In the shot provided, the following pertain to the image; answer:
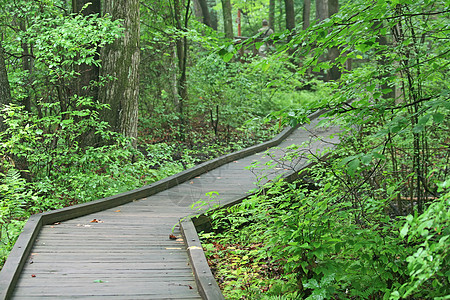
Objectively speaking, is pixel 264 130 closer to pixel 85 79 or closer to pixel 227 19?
pixel 227 19

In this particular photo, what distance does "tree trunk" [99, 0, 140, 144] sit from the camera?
9219 mm

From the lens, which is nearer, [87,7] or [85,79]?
[85,79]

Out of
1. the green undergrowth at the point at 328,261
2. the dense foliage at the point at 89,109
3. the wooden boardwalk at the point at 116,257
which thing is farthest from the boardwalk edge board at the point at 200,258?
the dense foliage at the point at 89,109

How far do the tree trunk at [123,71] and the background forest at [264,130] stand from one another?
0.11ft

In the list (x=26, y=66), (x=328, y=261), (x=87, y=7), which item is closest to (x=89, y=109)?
(x=87, y=7)

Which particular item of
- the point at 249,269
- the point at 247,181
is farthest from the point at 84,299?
the point at 247,181

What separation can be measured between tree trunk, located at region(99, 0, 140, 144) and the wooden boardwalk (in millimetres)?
2871

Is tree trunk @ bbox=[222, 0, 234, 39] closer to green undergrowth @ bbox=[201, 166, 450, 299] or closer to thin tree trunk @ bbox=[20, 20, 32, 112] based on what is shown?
thin tree trunk @ bbox=[20, 20, 32, 112]

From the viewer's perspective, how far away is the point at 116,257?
474 centimetres

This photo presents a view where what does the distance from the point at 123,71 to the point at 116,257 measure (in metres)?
5.64

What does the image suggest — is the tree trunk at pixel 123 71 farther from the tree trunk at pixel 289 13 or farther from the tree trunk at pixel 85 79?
the tree trunk at pixel 289 13

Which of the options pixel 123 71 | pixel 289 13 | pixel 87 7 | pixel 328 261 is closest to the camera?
pixel 328 261

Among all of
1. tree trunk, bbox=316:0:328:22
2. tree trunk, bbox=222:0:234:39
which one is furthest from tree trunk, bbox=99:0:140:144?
tree trunk, bbox=316:0:328:22

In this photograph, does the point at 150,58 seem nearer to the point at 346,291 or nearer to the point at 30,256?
the point at 30,256
